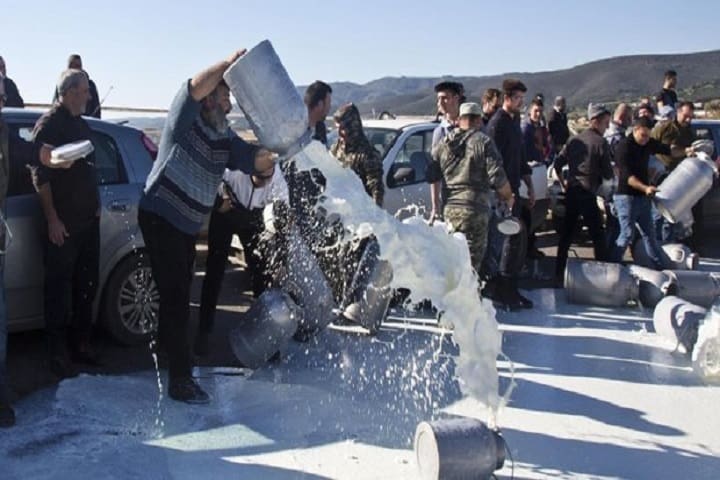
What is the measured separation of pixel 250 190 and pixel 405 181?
271cm

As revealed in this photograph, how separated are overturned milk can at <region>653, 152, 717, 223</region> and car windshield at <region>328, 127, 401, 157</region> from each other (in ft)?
9.49

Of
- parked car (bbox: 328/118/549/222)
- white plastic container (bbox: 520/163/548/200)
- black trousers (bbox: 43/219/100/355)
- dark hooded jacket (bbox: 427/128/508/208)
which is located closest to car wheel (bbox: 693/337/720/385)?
dark hooded jacket (bbox: 427/128/508/208)

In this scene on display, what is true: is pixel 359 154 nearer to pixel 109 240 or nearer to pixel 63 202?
pixel 109 240

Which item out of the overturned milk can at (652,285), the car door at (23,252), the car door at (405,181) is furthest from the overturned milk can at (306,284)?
the overturned milk can at (652,285)

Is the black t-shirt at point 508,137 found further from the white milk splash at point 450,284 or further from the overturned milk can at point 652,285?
the white milk splash at point 450,284

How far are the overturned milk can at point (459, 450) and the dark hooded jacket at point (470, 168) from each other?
284 centimetres

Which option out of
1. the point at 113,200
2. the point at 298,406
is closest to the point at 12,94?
the point at 113,200

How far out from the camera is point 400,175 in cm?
807

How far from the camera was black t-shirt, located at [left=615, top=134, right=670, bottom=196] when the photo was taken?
8.29 meters

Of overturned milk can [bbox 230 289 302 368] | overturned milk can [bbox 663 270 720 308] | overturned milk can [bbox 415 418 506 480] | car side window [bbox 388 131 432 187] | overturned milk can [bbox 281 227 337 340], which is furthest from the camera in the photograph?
car side window [bbox 388 131 432 187]

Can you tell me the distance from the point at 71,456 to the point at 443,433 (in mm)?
1981

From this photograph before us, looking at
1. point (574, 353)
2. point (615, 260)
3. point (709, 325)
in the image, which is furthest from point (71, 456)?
point (615, 260)

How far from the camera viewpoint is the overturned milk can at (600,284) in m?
7.53

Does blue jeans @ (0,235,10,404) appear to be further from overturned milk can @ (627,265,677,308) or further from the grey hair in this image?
overturned milk can @ (627,265,677,308)
